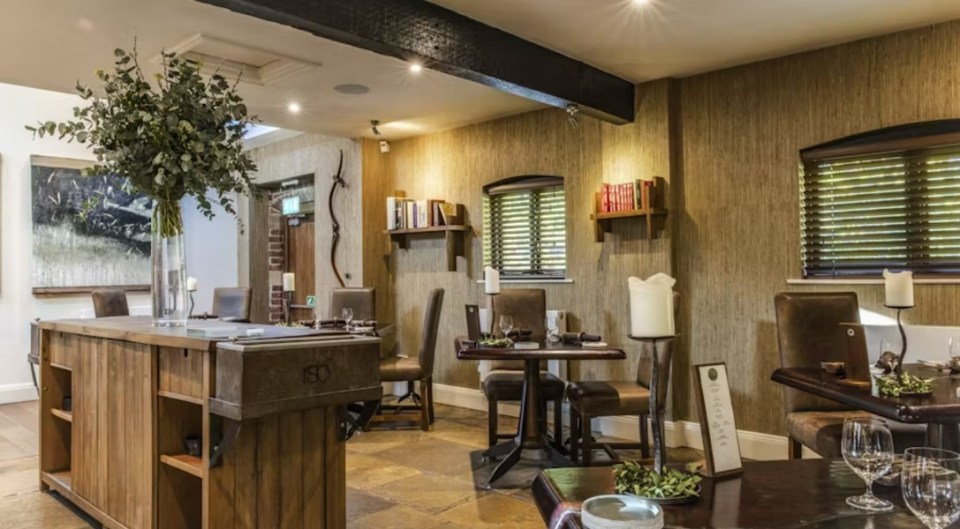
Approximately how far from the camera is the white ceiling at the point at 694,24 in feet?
9.95

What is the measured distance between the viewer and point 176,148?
2.61m

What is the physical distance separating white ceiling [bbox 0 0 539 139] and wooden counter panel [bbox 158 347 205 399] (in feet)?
5.61

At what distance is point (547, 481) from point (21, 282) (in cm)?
653

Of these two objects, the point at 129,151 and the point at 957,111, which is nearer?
the point at 129,151

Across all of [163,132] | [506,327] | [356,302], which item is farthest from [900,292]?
[356,302]

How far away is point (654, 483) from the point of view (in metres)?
1.30

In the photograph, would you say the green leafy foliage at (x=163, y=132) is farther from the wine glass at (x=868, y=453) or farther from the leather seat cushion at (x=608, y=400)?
the wine glass at (x=868, y=453)

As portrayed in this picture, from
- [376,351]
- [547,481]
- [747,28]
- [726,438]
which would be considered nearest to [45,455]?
[376,351]

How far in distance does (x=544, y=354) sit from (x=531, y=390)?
423 mm

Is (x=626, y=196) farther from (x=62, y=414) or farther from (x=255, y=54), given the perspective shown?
(x=62, y=414)

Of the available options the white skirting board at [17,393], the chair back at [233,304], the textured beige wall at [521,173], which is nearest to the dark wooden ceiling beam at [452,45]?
the textured beige wall at [521,173]

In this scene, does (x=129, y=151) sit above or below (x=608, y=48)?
below

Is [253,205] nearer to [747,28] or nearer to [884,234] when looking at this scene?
[747,28]

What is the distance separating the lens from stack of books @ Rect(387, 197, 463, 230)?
538 cm
